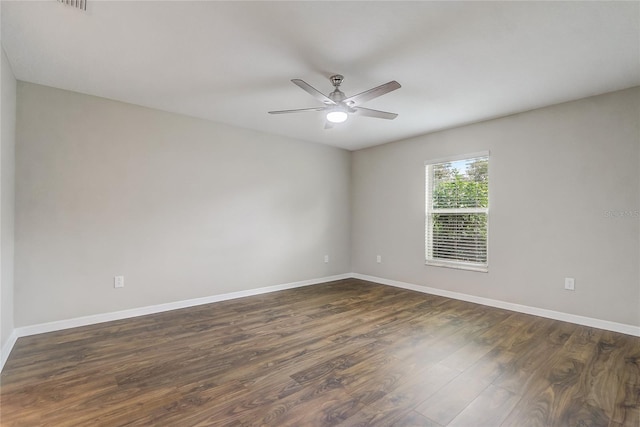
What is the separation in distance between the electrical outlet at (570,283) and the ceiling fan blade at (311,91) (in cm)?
320

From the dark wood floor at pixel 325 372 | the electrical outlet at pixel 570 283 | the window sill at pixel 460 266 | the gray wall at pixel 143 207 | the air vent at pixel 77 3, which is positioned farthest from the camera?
the window sill at pixel 460 266

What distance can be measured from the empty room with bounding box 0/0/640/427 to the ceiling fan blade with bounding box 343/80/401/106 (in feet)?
0.08

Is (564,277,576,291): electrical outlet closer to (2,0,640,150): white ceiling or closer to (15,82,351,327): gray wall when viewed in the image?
(2,0,640,150): white ceiling

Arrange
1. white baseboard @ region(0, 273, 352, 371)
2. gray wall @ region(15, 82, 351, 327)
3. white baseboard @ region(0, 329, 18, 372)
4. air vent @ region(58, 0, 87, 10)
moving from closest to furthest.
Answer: air vent @ region(58, 0, 87, 10) < white baseboard @ region(0, 329, 18, 372) < white baseboard @ region(0, 273, 352, 371) < gray wall @ region(15, 82, 351, 327)

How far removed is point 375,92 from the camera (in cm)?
245

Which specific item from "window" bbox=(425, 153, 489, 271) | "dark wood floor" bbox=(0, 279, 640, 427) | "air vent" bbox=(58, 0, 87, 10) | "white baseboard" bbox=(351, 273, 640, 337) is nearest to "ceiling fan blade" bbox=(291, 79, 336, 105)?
"air vent" bbox=(58, 0, 87, 10)

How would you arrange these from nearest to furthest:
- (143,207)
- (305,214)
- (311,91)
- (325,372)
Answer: (325,372) < (311,91) < (143,207) < (305,214)

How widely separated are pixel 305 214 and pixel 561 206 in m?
3.44

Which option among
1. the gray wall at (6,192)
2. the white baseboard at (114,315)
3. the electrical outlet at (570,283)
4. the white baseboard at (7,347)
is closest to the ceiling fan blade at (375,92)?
the gray wall at (6,192)

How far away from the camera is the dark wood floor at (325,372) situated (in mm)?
1683

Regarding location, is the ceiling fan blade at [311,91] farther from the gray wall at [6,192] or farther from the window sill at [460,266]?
the window sill at [460,266]

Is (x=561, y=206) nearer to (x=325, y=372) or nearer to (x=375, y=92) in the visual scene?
(x=375, y=92)

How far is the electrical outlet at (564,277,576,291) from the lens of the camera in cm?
320

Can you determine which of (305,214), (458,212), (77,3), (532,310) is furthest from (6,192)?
(532,310)
